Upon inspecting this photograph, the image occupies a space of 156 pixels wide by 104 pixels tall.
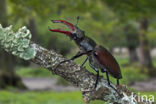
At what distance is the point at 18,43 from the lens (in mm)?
1472

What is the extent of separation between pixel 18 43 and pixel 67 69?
0.80 feet

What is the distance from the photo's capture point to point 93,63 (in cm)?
151

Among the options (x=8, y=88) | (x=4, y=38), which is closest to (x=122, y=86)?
(x=4, y=38)

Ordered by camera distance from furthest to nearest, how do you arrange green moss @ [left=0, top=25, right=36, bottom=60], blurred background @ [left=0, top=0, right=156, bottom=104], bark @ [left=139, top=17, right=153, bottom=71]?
bark @ [left=139, top=17, right=153, bottom=71], blurred background @ [left=0, top=0, right=156, bottom=104], green moss @ [left=0, top=25, right=36, bottom=60]

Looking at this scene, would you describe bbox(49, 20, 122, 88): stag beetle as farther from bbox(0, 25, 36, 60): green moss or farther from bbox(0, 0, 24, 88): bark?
bbox(0, 0, 24, 88): bark

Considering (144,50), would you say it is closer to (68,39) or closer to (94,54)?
(68,39)

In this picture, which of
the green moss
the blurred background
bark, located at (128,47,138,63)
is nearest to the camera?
the green moss

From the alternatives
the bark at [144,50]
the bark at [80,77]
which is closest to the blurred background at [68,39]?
the bark at [144,50]

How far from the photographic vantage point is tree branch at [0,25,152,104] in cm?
144

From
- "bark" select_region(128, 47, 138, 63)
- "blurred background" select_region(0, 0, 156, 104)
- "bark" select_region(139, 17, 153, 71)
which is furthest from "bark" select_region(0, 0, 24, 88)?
"bark" select_region(128, 47, 138, 63)

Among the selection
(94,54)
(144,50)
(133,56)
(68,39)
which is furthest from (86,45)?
(133,56)

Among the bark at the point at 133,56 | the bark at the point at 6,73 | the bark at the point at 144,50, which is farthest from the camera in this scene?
the bark at the point at 133,56

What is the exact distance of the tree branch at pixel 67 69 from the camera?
1.44 metres

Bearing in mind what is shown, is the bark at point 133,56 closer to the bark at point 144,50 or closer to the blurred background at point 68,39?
the blurred background at point 68,39
